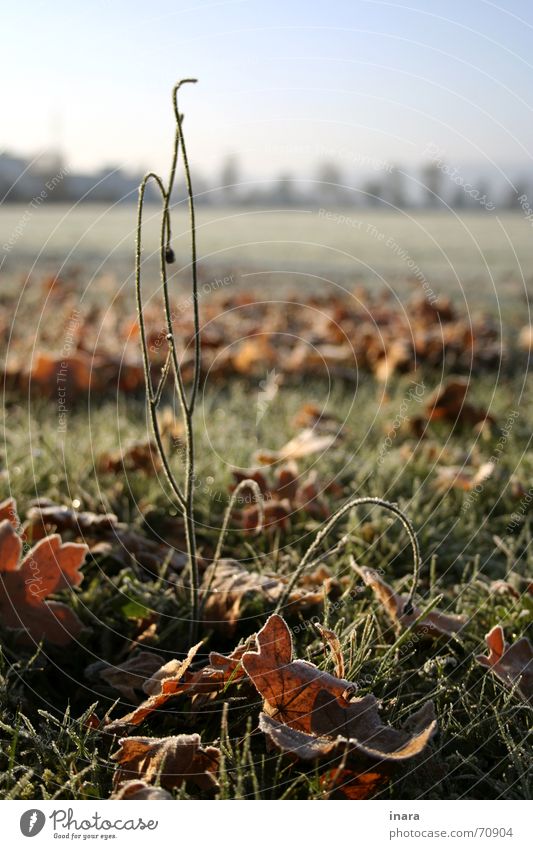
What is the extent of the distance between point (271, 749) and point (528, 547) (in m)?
1.13

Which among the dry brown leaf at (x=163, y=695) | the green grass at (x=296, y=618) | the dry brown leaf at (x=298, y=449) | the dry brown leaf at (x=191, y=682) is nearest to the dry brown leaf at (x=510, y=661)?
the green grass at (x=296, y=618)

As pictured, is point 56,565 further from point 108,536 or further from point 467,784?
point 467,784

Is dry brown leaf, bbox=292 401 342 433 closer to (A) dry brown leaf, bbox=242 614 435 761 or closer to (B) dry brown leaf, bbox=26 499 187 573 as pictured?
(B) dry brown leaf, bbox=26 499 187 573

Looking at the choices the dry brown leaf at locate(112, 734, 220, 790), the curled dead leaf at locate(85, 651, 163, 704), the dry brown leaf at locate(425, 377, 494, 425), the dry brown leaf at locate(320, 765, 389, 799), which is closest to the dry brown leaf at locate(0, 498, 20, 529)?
the curled dead leaf at locate(85, 651, 163, 704)

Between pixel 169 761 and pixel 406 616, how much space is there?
2.07 feet

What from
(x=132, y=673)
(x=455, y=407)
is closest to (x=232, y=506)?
(x=132, y=673)

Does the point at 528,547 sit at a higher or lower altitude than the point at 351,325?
lower

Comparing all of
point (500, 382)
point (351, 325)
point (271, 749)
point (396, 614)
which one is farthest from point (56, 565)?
point (351, 325)

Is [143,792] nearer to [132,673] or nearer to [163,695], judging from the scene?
[163,695]

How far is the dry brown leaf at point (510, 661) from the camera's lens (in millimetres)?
1600

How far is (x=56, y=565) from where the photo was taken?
5.82 ft

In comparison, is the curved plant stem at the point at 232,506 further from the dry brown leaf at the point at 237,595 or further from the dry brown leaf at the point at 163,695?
the dry brown leaf at the point at 163,695
